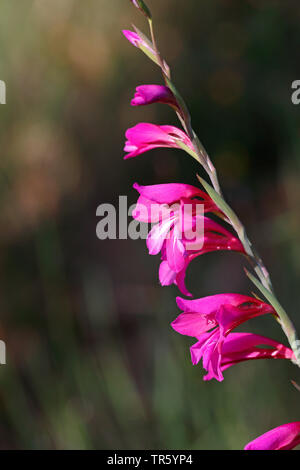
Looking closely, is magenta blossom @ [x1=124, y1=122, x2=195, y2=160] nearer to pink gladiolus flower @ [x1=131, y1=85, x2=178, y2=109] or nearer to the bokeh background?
pink gladiolus flower @ [x1=131, y1=85, x2=178, y2=109]

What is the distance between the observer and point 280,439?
29.2 inches

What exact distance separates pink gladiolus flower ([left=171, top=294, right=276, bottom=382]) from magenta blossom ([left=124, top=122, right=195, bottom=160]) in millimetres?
221

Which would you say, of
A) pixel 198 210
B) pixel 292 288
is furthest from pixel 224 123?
pixel 198 210

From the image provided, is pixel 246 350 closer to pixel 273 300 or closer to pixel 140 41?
pixel 273 300

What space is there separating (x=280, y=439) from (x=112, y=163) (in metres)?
3.10

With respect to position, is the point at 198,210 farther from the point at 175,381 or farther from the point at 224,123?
the point at 224,123

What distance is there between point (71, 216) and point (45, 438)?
1722 millimetres

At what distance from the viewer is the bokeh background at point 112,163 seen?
2.85 metres

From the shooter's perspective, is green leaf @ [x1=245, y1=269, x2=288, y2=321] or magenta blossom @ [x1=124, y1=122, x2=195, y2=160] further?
magenta blossom @ [x1=124, y1=122, x2=195, y2=160]

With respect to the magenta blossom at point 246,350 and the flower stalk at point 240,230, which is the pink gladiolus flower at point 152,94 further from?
the magenta blossom at point 246,350

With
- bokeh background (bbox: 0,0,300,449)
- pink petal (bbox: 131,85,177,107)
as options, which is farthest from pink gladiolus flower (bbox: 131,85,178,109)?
bokeh background (bbox: 0,0,300,449)

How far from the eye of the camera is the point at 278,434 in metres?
0.74

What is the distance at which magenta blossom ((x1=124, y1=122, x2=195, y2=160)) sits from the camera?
80 cm

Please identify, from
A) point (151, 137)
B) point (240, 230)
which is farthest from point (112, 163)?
point (240, 230)
